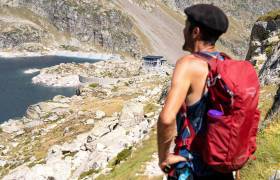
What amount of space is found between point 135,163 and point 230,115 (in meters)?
16.8

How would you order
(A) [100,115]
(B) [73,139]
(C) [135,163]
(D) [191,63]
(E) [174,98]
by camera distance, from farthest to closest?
1. (A) [100,115]
2. (B) [73,139]
3. (C) [135,163]
4. (D) [191,63]
5. (E) [174,98]

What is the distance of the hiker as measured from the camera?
7.30m

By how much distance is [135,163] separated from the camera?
23.7 m

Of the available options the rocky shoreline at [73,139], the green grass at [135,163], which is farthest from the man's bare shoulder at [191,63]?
the rocky shoreline at [73,139]

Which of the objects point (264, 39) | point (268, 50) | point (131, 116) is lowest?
point (131, 116)

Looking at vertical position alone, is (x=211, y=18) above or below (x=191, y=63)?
above

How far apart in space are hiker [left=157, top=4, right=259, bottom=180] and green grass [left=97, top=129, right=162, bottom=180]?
13.4 meters

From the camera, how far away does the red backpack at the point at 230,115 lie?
725 cm

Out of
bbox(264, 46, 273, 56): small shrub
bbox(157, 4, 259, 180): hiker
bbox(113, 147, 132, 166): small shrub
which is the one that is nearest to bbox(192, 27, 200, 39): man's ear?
bbox(157, 4, 259, 180): hiker

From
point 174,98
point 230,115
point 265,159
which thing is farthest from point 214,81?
point 265,159

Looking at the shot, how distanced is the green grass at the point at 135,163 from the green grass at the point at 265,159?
26.7 feet

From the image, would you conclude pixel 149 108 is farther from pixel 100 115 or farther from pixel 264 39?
pixel 100 115

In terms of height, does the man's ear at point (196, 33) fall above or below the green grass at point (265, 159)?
above

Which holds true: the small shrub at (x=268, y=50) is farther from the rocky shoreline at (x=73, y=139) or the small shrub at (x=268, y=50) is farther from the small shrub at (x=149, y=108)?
the small shrub at (x=149, y=108)
